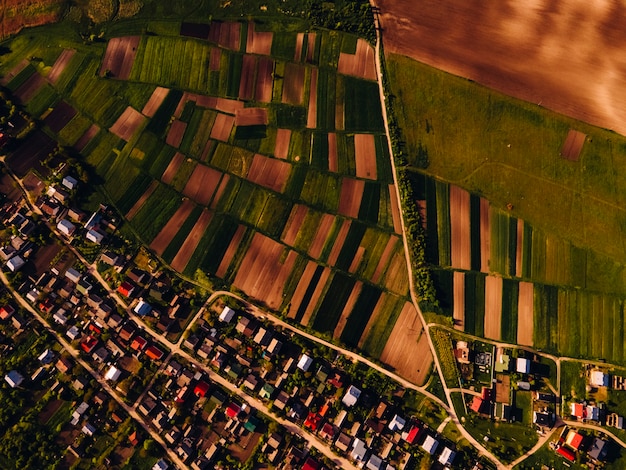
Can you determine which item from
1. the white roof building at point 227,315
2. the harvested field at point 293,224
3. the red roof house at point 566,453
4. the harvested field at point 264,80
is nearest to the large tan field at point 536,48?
the harvested field at point 264,80

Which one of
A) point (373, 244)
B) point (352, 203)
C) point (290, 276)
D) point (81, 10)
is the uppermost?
point (81, 10)

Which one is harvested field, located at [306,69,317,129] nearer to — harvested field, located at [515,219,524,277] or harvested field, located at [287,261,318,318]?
harvested field, located at [287,261,318,318]

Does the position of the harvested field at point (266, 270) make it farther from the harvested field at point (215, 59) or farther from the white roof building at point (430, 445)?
the harvested field at point (215, 59)

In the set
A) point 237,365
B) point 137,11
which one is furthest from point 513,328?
point 137,11

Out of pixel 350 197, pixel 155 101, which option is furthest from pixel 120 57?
pixel 350 197

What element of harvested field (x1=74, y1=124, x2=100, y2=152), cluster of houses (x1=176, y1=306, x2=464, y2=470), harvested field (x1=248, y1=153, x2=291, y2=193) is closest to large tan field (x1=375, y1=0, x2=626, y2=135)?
harvested field (x1=248, y1=153, x2=291, y2=193)

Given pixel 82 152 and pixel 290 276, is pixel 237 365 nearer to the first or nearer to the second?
pixel 290 276
